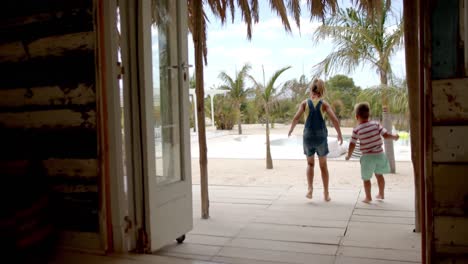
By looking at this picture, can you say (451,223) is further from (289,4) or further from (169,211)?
(289,4)

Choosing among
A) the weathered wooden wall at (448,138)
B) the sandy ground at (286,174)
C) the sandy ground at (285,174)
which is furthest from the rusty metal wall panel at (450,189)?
the sandy ground at (286,174)

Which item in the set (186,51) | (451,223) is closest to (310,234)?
(451,223)

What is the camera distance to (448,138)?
69.6 inches

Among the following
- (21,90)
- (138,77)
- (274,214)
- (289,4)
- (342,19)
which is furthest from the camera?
(342,19)

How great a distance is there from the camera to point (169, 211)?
2674 mm

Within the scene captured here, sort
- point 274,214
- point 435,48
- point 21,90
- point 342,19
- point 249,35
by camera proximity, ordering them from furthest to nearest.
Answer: point 342,19 < point 249,35 < point 274,214 < point 21,90 < point 435,48

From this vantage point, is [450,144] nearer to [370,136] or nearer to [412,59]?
[412,59]

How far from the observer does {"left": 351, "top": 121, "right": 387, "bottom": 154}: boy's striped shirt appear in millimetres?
3863

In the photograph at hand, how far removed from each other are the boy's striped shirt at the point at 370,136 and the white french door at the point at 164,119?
1867mm

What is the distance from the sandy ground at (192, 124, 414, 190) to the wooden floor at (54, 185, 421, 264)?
4.32 ft

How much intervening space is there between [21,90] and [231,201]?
7.50 feet

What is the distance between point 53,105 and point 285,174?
522cm

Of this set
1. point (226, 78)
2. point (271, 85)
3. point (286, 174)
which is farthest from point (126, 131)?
point (226, 78)

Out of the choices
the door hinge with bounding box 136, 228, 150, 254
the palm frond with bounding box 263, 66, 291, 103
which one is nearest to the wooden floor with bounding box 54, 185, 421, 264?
the door hinge with bounding box 136, 228, 150, 254
